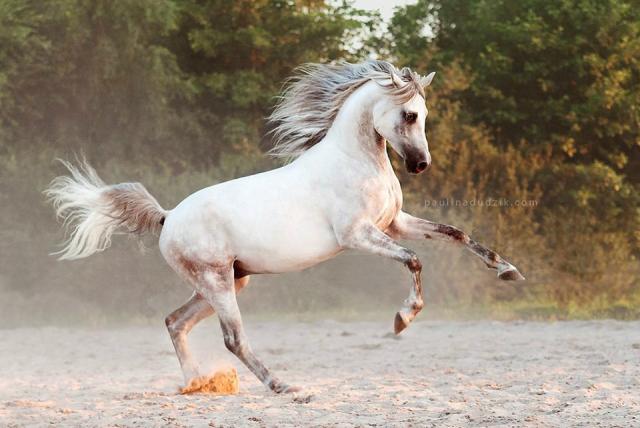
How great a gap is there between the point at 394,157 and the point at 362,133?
9366 mm

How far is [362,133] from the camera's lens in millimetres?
6477

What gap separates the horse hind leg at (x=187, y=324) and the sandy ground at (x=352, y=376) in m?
0.16

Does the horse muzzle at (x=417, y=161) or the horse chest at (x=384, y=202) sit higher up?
the horse muzzle at (x=417, y=161)

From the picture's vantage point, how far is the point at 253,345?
449 inches

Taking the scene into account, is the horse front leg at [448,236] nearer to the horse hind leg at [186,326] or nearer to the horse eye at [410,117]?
the horse eye at [410,117]

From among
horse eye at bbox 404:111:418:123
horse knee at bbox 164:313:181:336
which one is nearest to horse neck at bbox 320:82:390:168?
horse eye at bbox 404:111:418:123

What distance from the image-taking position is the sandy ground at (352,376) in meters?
5.70

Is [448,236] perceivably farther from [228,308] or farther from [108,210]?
[108,210]

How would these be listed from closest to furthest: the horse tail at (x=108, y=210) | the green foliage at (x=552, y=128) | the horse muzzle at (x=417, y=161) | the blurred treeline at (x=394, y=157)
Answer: the horse muzzle at (x=417, y=161)
the horse tail at (x=108, y=210)
the blurred treeline at (x=394, y=157)
the green foliage at (x=552, y=128)

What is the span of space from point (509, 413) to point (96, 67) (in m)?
13.3

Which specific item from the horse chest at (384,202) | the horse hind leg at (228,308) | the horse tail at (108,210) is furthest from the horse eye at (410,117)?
the horse tail at (108,210)

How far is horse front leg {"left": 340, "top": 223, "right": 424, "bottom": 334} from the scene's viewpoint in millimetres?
5957

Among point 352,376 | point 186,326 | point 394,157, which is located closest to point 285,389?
point 186,326

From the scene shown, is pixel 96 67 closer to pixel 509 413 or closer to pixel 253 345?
pixel 253 345
